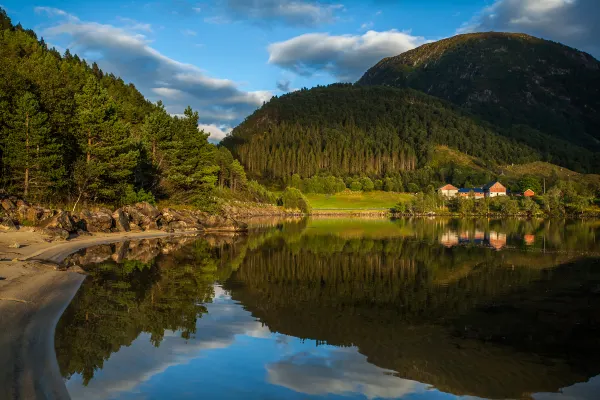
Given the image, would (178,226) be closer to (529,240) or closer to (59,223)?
(59,223)

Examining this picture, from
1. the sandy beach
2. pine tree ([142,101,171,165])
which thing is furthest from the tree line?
the sandy beach

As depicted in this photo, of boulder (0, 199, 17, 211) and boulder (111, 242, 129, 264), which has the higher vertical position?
boulder (0, 199, 17, 211)

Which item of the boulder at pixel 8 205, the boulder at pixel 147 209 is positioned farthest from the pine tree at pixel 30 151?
the boulder at pixel 147 209

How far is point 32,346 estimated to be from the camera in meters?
12.6

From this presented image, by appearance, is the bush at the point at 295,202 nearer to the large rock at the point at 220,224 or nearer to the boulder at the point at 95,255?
the large rock at the point at 220,224

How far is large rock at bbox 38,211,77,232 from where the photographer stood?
41.0 m

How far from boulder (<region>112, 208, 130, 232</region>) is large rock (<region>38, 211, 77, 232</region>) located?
9958 mm

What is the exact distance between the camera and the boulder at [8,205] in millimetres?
40753

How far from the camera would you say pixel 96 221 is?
166ft

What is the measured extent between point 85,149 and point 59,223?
46.4 ft

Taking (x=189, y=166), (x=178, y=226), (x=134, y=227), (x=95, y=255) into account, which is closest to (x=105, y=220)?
(x=134, y=227)

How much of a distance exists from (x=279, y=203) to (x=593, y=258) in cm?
15221

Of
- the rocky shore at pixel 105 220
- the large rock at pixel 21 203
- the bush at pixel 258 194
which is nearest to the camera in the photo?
the rocky shore at pixel 105 220

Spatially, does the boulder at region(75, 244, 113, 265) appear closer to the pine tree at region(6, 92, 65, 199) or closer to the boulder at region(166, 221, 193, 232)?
the pine tree at region(6, 92, 65, 199)
